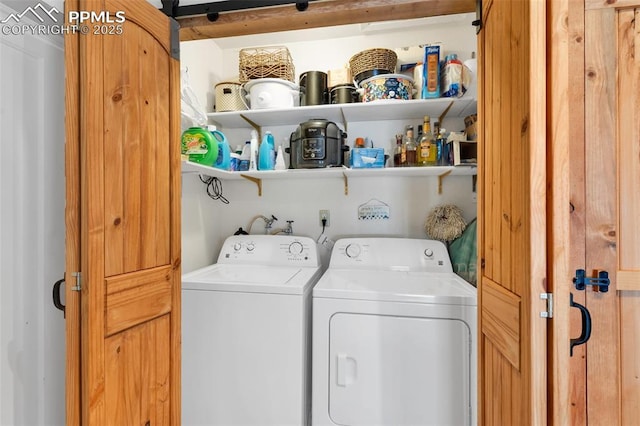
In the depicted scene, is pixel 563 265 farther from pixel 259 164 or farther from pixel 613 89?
pixel 259 164

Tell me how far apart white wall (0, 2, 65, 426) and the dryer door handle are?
1.09 meters

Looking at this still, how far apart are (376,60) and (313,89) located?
0.45m

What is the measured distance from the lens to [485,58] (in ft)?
3.39

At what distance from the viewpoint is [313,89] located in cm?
194

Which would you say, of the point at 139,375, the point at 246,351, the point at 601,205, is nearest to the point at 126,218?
the point at 139,375

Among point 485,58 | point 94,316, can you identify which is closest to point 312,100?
point 485,58

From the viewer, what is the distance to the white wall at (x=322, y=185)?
6.58 ft

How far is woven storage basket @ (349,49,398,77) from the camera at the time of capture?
1.82m

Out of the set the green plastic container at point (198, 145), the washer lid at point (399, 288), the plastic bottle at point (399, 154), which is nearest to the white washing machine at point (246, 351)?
the washer lid at point (399, 288)

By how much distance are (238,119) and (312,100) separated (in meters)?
0.58

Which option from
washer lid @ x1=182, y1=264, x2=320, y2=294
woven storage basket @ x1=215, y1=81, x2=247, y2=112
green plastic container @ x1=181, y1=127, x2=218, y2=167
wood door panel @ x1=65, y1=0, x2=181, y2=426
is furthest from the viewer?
woven storage basket @ x1=215, y1=81, x2=247, y2=112

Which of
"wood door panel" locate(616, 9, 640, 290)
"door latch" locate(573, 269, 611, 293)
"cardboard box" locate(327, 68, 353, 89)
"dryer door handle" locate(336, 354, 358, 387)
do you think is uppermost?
"cardboard box" locate(327, 68, 353, 89)

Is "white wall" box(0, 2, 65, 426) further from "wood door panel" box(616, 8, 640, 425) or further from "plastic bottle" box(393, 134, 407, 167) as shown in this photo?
"wood door panel" box(616, 8, 640, 425)

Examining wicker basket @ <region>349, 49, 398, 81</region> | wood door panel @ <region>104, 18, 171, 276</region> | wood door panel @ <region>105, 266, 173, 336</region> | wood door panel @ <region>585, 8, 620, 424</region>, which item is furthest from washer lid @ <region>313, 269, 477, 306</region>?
wicker basket @ <region>349, 49, 398, 81</region>
